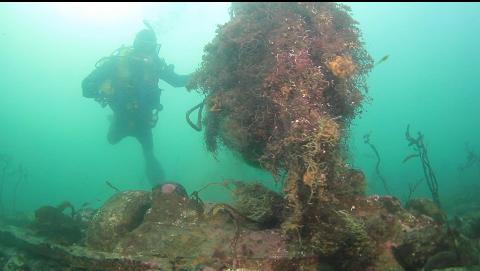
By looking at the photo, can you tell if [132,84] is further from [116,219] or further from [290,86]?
[290,86]

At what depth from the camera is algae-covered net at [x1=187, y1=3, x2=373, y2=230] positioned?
4863mm

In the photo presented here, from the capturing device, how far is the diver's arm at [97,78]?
11.5 m

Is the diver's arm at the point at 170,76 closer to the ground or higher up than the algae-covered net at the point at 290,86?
higher up

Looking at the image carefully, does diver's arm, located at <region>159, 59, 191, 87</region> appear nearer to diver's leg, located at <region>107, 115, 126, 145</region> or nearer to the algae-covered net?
diver's leg, located at <region>107, 115, 126, 145</region>

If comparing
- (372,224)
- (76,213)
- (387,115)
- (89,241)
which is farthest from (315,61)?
(387,115)

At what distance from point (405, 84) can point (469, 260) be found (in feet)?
638

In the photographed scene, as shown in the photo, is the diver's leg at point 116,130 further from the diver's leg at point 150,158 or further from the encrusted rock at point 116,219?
the encrusted rock at point 116,219

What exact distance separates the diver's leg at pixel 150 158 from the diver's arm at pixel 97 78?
2.45 m

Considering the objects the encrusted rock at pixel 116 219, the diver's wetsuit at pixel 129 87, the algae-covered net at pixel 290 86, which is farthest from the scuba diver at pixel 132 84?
the encrusted rock at pixel 116 219

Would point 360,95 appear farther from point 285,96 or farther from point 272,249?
point 272,249

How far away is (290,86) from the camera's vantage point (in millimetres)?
5277

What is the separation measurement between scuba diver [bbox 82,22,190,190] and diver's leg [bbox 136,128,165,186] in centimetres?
4

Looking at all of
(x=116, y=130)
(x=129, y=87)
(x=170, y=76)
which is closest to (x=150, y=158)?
(x=116, y=130)

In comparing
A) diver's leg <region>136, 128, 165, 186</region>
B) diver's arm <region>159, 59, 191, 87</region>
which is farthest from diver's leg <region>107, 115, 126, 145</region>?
diver's arm <region>159, 59, 191, 87</region>
